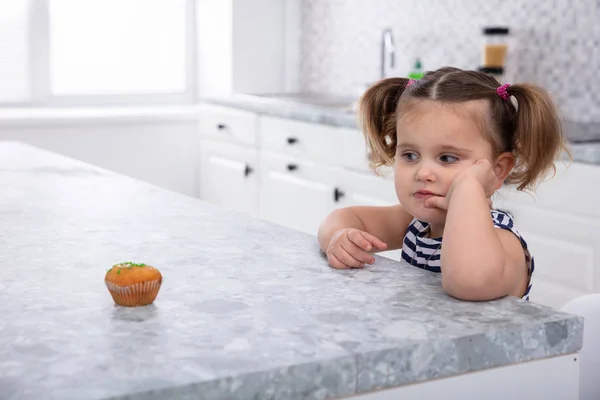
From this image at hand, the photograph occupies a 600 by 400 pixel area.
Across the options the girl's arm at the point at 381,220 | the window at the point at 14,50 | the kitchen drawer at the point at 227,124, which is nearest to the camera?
the girl's arm at the point at 381,220

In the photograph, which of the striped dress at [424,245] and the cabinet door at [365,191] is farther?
the cabinet door at [365,191]

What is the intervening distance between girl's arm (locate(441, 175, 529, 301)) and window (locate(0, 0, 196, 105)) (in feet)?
13.2

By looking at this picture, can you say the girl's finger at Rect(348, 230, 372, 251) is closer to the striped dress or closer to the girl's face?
the girl's face

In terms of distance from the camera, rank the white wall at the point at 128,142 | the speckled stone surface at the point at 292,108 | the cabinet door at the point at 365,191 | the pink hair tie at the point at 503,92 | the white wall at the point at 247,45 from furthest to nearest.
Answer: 1. the white wall at the point at 247,45
2. the white wall at the point at 128,142
3. the speckled stone surface at the point at 292,108
4. the cabinet door at the point at 365,191
5. the pink hair tie at the point at 503,92

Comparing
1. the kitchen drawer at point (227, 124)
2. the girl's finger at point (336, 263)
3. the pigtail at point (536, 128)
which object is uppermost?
the pigtail at point (536, 128)

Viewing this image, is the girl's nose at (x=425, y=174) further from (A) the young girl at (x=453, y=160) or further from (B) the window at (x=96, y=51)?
(B) the window at (x=96, y=51)

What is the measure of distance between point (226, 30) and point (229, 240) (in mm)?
3843

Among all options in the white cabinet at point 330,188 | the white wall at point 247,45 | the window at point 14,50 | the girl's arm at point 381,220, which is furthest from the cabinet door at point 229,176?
the girl's arm at point 381,220

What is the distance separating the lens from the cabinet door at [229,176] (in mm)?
4336

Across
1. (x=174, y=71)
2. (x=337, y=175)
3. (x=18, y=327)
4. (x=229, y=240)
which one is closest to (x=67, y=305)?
(x=18, y=327)

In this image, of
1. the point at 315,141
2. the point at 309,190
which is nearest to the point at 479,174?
the point at 315,141

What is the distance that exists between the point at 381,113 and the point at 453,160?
0.23 metres

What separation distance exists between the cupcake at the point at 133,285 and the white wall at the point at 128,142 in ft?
12.2

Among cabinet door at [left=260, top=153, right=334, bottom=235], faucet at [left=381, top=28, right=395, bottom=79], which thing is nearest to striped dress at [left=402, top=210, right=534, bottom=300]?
cabinet door at [left=260, top=153, right=334, bottom=235]
